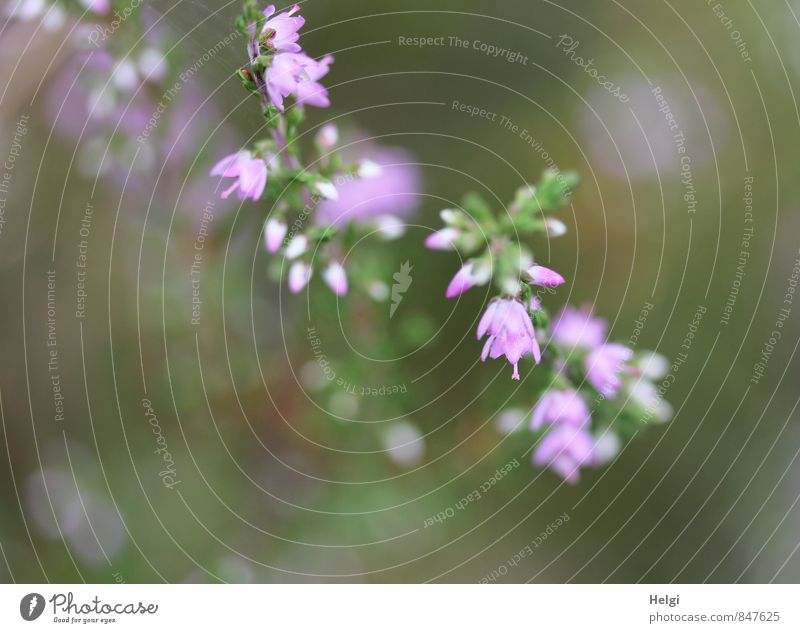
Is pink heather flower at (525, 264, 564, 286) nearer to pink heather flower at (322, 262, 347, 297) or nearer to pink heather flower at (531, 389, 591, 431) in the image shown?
pink heather flower at (531, 389, 591, 431)

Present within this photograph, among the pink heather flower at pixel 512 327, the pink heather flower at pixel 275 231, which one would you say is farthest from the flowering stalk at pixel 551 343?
the pink heather flower at pixel 275 231

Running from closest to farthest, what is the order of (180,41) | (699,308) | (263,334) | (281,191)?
(281,191), (180,41), (263,334), (699,308)

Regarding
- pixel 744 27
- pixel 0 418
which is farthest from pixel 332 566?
pixel 744 27

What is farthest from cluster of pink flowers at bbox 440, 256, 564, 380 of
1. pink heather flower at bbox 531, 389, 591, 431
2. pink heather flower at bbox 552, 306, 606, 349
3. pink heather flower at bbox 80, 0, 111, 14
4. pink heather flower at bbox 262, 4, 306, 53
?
pink heather flower at bbox 80, 0, 111, 14

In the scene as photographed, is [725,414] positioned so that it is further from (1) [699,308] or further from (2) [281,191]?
(2) [281,191]

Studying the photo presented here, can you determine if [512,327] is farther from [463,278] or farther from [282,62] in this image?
[282,62]

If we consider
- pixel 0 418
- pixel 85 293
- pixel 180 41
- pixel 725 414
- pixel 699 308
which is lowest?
pixel 725 414

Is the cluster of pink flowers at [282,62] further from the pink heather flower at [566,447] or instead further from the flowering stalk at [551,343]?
the pink heather flower at [566,447]
